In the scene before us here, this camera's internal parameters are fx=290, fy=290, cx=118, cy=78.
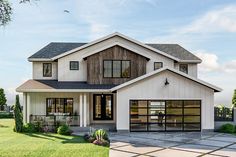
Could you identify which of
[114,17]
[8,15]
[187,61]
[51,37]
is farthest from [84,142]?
[51,37]

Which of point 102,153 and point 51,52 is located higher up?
point 51,52

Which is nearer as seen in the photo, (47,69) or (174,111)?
(174,111)

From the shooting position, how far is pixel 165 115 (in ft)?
67.4

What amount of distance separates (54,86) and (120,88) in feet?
17.3

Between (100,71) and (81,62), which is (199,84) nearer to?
(100,71)

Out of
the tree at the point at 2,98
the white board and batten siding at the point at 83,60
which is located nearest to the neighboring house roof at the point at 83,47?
the white board and batten siding at the point at 83,60

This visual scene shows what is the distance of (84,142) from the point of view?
15.4 m

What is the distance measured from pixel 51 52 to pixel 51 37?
360cm

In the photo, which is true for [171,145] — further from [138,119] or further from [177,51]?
[177,51]

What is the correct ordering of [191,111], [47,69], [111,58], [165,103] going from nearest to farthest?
[165,103] → [191,111] → [111,58] → [47,69]

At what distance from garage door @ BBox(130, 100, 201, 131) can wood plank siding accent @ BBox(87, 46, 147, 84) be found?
3761 mm

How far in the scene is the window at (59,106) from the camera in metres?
23.2

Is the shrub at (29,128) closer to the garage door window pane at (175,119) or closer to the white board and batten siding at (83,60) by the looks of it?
the white board and batten siding at (83,60)

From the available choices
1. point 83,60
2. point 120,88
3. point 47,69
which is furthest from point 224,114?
point 47,69
